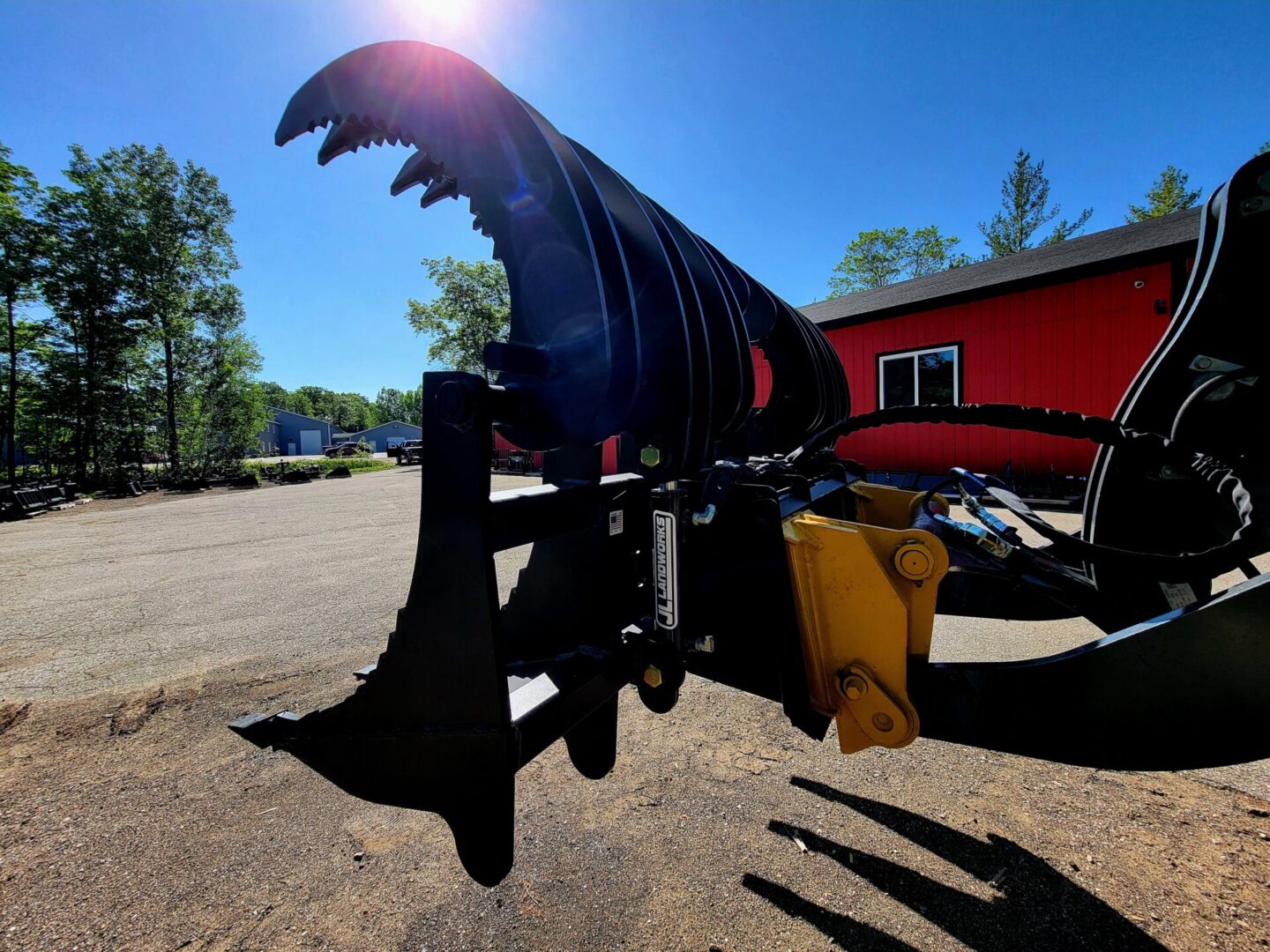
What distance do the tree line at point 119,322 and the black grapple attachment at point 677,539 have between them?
21829 mm

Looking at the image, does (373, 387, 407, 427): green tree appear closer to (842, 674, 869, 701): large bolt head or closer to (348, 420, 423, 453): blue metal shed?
(348, 420, 423, 453): blue metal shed

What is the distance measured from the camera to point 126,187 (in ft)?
67.2

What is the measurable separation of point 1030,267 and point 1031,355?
191 cm

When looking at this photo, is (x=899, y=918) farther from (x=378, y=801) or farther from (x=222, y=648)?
(x=222, y=648)

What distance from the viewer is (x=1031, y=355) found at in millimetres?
9984

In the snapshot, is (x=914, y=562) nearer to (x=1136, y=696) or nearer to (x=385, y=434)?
(x=1136, y=696)

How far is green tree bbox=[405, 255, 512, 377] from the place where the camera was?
103 feet

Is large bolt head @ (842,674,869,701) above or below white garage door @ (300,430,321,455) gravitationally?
below

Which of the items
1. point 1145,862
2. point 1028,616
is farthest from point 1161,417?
point 1145,862

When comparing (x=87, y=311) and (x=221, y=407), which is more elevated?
(x=87, y=311)

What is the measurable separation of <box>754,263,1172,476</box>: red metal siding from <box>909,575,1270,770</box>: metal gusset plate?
33.4 feet

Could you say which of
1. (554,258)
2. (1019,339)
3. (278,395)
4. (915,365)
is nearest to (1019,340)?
(1019,339)

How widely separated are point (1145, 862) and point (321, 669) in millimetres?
3934

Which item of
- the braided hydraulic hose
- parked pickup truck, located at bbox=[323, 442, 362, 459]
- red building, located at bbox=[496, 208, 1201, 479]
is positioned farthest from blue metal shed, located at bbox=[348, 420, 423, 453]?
the braided hydraulic hose
